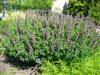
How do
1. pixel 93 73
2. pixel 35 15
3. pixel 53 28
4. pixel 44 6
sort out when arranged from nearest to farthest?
pixel 93 73 → pixel 53 28 → pixel 35 15 → pixel 44 6

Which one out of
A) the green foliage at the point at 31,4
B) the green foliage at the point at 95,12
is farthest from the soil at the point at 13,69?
the green foliage at the point at 31,4

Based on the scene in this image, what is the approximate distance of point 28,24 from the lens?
6172 millimetres

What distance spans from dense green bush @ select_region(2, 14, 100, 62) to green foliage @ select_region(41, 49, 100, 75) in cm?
12

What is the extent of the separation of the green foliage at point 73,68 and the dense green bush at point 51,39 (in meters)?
0.12

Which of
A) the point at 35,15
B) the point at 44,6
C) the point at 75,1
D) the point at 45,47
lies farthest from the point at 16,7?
the point at 45,47

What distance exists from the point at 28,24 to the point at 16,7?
8004 millimetres

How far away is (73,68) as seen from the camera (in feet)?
18.9

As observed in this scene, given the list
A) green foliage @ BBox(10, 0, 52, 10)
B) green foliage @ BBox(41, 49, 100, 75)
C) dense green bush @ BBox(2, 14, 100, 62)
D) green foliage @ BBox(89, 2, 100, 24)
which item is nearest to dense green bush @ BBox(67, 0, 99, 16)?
green foliage @ BBox(89, 2, 100, 24)

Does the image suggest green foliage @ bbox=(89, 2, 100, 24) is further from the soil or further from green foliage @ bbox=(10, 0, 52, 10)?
the soil

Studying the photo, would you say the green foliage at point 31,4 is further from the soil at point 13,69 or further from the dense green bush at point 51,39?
the soil at point 13,69

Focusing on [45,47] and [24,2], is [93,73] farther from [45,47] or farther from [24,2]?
[24,2]

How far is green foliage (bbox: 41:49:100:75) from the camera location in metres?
5.66

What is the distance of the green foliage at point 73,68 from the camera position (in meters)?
5.66

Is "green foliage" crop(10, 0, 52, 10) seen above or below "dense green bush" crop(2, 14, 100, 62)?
below
